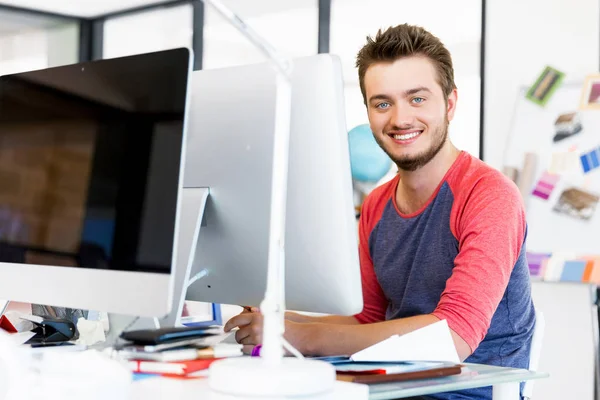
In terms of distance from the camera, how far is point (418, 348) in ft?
4.08

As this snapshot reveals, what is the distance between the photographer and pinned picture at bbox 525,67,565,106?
382 cm

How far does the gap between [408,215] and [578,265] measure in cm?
203

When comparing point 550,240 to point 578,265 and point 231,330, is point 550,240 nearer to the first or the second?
point 578,265

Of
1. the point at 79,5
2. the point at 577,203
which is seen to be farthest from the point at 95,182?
the point at 79,5

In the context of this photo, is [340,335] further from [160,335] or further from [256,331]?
[160,335]

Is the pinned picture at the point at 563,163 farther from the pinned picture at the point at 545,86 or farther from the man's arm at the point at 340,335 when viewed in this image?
the man's arm at the point at 340,335

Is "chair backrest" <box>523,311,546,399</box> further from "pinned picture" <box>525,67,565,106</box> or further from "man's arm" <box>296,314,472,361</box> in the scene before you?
"pinned picture" <box>525,67,565,106</box>

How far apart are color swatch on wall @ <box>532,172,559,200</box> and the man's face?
2075mm

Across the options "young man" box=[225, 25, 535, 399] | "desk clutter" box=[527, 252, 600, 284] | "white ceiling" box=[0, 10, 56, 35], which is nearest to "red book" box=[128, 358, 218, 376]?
"young man" box=[225, 25, 535, 399]

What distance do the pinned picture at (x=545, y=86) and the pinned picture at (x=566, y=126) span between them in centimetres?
12

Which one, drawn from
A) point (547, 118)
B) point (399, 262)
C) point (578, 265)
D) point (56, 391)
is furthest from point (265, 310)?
point (547, 118)

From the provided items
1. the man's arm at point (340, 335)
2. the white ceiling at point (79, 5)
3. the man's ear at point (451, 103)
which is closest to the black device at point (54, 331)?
→ the man's arm at point (340, 335)

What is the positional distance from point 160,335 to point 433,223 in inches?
31.5

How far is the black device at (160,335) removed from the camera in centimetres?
111
